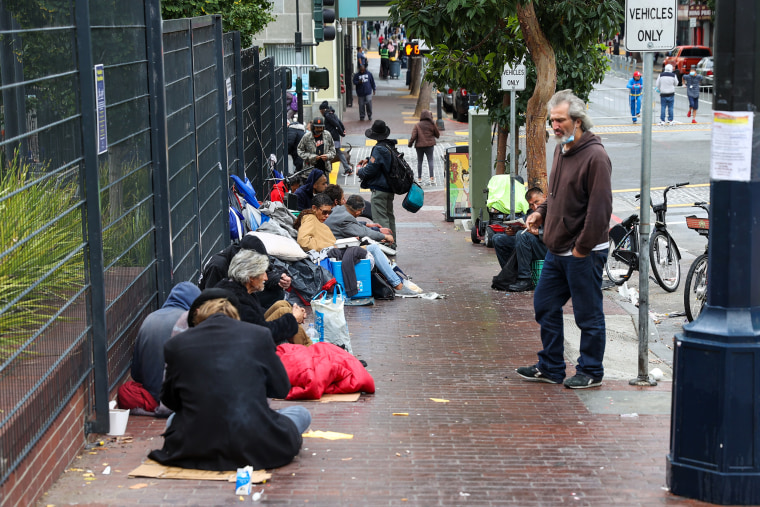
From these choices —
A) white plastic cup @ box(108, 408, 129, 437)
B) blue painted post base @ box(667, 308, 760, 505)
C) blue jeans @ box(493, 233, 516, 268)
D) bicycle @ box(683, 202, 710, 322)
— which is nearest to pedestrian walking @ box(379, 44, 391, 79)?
blue jeans @ box(493, 233, 516, 268)

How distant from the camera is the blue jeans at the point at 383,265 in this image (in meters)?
11.2

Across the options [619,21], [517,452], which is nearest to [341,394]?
[517,452]

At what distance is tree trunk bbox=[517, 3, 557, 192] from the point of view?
1294 cm

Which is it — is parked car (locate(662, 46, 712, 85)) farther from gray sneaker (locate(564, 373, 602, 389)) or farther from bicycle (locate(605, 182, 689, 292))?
gray sneaker (locate(564, 373, 602, 389))

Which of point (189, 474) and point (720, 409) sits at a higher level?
point (720, 409)

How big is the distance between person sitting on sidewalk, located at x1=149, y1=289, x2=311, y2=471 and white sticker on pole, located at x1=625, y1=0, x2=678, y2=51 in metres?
3.79

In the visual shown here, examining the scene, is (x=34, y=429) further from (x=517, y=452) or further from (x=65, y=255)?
(x=517, y=452)

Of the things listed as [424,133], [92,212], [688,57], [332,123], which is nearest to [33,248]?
[92,212]

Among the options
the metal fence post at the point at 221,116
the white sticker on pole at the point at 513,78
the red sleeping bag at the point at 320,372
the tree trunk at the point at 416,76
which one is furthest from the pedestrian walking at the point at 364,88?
the red sleeping bag at the point at 320,372

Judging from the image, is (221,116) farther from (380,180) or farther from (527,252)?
(527,252)

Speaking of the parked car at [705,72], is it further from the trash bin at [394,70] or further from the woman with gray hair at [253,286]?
the woman with gray hair at [253,286]

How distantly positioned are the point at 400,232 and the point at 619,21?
5.30m

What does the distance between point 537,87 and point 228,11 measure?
7.40 meters

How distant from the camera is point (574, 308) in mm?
7445
